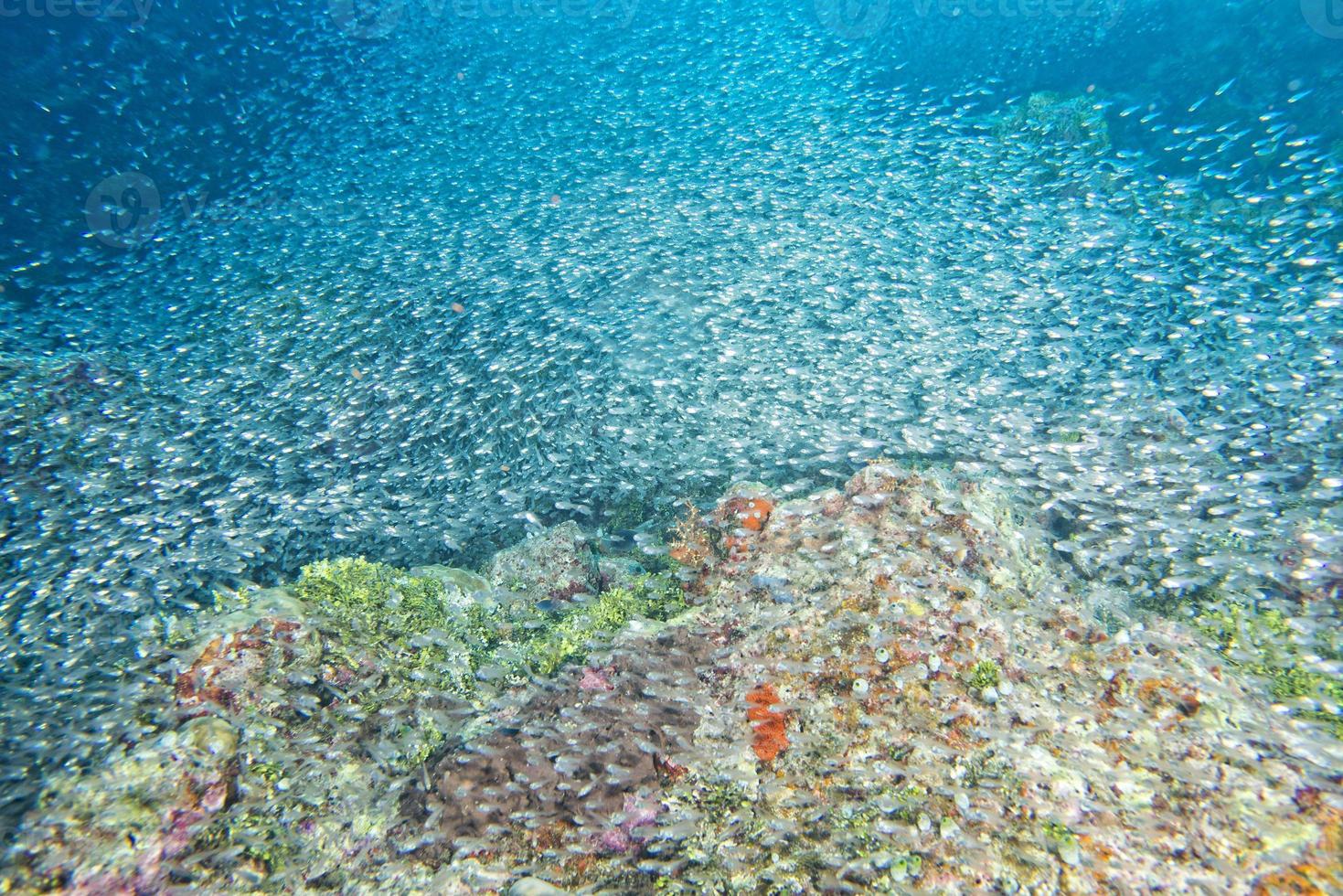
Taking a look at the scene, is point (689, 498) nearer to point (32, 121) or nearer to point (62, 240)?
point (62, 240)

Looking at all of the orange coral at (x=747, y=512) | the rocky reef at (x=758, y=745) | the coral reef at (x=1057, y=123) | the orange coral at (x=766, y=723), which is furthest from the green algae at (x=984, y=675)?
the coral reef at (x=1057, y=123)

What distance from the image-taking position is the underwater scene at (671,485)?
10.2 ft

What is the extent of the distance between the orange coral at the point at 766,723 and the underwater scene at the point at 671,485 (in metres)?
0.04

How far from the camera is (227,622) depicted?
4.35 meters

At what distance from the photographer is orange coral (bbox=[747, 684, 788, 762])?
335 cm

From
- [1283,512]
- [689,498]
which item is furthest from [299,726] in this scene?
[1283,512]

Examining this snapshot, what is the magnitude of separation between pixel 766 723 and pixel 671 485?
3434 millimetres

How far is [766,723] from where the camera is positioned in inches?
136

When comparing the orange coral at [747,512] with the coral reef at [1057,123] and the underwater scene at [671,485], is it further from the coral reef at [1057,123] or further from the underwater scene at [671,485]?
the coral reef at [1057,123]

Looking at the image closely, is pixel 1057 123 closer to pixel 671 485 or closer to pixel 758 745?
pixel 671 485

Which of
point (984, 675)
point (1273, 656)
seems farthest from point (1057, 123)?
point (984, 675)

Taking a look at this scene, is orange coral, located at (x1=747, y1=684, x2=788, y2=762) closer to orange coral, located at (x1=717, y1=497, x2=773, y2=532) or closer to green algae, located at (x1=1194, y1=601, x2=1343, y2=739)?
orange coral, located at (x1=717, y1=497, x2=773, y2=532)

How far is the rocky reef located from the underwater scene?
0.03m

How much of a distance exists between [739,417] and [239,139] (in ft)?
53.7
